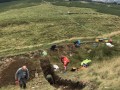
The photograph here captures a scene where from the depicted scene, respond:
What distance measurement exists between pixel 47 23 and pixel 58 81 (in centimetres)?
2540

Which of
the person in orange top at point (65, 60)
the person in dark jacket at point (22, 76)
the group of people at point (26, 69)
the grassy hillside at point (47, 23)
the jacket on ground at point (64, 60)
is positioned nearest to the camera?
the person in dark jacket at point (22, 76)

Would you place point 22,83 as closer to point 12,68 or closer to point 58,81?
point 58,81

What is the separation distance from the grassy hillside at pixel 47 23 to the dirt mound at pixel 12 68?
12.4ft

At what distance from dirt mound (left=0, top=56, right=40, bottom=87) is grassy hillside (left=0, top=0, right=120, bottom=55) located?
3.78 metres

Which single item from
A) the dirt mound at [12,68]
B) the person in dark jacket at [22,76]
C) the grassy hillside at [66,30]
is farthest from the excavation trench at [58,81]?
the person in dark jacket at [22,76]

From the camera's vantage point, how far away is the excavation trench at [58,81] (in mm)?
29394

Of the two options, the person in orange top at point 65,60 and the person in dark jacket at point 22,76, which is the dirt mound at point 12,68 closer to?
the person in orange top at point 65,60

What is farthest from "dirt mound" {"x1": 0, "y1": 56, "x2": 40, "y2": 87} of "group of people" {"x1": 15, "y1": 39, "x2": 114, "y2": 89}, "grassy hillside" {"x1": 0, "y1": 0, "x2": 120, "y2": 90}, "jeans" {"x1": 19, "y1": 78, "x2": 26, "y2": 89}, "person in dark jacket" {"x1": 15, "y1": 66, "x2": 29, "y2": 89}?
"person in dark jacket" {"x1": 15, "y1": 66, "x2": 29, "y2": 89}

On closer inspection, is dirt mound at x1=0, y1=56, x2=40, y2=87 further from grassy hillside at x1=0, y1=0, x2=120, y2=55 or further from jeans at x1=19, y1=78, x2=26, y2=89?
grassy hillside at x1=0, y1=0, x2=120, y2=55

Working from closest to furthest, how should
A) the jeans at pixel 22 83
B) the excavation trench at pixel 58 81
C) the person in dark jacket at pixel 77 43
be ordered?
the jeans at pixel 22 83 → the excavation trench at pixel 58 81 → the person in dark jacket at pixel 77 43

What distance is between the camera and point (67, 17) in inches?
2432

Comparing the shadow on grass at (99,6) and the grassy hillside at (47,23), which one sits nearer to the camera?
the grassy hillside at (47,23)

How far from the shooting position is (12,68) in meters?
35.0

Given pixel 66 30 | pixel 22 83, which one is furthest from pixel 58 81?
pixel 66 30
